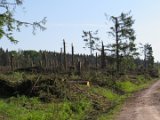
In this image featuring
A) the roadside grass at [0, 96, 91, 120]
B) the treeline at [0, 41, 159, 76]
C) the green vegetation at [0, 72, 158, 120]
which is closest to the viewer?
the roadside grass at [0, 96, 91, 120]

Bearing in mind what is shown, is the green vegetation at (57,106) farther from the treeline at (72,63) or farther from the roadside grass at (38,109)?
the treeline at (72,63)

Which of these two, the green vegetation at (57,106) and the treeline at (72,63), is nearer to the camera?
the green vegetation at (57,106)

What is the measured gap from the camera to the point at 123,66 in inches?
2813

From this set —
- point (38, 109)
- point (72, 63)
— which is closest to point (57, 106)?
point (38, 109)

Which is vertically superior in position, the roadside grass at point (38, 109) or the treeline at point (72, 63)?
the treeline at point (72, 63)

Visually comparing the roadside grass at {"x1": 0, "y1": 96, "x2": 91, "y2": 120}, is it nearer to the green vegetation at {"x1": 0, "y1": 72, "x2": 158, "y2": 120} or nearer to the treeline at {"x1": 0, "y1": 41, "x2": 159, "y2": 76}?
the green vegetation at {"x1": 0, "y1": 72, "x2": 158, "y2": 120}

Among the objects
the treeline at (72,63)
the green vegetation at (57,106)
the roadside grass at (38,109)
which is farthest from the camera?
the treeline at (72,63)

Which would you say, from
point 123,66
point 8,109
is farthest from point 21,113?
point 123,66

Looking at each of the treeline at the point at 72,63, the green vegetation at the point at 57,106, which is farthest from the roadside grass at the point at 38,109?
the treeline at the point at 72,63

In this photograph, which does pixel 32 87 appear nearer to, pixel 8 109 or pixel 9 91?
pixel 9 91

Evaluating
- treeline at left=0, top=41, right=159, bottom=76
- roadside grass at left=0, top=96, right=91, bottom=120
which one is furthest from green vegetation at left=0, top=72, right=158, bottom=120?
treeline at left=0, top=41, right=159, bottom=76

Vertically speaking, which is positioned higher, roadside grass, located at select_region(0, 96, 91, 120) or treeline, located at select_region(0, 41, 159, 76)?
treeline, located at select_region(0, 41, 159, 76)

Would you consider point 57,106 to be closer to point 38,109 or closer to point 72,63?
point 38,109

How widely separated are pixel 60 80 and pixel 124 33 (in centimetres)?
3980
